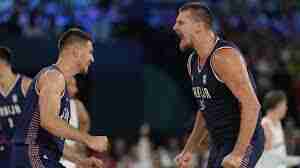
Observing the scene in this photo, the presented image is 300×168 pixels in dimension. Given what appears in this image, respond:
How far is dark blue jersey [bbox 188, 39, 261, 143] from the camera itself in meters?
5.77

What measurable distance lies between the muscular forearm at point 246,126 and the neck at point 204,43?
0.61 meters

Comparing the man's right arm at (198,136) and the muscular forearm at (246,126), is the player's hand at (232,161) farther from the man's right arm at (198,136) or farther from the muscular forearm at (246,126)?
the man's right arm at (198,136)

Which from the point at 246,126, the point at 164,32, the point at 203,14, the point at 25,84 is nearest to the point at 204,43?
the point at 203,14

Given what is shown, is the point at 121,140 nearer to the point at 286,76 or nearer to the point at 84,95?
the point at 84,95

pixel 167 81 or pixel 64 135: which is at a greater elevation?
pixel 167 81

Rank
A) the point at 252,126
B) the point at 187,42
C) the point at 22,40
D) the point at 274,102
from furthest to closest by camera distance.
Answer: the point at 22,40 < the point at 274,102 < the point at 187,42 < the point at 252,126

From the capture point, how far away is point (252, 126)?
5.47m

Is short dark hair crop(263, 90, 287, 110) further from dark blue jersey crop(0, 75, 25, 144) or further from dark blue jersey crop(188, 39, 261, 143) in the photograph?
dark blue jersey crop(0, 75, 25, 144)

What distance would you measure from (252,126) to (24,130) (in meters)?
1.83

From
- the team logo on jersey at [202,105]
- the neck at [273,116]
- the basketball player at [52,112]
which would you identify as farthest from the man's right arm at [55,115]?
the neck at [273,116]

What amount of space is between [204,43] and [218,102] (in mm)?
463

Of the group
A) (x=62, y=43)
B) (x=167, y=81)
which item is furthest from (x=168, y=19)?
(x=62, y=43)

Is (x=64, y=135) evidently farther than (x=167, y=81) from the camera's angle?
No

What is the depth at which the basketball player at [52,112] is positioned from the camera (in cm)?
575
